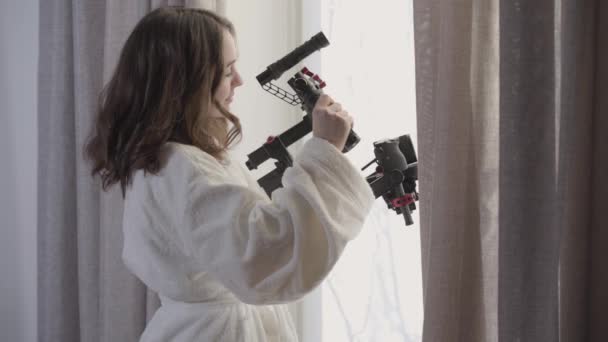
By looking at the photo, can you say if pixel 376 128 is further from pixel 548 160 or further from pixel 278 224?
pixel 278 224

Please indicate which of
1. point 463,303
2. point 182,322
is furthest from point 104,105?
point 463,303

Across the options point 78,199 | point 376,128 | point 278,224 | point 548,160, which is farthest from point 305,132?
point 78,199

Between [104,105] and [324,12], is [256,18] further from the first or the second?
[104,105]

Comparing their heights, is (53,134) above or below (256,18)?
below

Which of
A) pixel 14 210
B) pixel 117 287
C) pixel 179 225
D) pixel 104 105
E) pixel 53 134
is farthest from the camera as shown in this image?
pixel 14 210

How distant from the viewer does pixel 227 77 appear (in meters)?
1.06

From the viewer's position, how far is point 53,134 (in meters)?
1.79

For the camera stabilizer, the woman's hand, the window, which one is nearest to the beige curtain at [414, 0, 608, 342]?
the camera stabilizer

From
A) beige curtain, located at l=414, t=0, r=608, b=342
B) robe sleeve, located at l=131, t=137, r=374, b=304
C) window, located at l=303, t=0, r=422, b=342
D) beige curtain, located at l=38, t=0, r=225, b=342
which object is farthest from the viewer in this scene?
beige curtain, located at l=38, t=0, r=225, b=342

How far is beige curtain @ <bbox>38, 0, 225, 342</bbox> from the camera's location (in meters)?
1.66

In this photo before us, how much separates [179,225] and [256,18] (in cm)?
100

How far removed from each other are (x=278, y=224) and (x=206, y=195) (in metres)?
0.12

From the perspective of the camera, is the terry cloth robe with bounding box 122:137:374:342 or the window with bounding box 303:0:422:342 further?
the window with bounding box 303:0:422:342

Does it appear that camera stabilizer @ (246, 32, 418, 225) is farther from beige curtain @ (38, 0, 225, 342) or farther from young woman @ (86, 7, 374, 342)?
beige curtain @ (38, 0, 225, 342)
